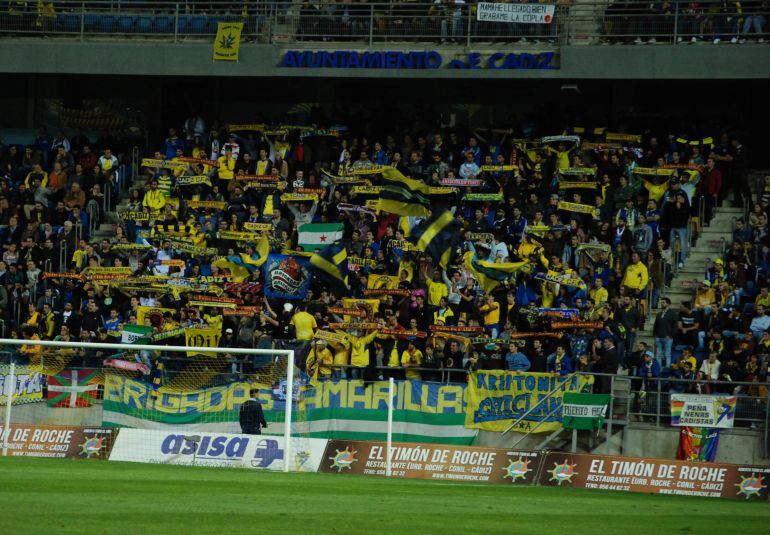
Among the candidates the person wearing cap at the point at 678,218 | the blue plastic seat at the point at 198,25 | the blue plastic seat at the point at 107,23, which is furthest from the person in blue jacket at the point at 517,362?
the blue plastic seat at the point at 107,23

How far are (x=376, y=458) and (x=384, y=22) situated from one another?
14.2m

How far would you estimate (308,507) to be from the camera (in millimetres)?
13227

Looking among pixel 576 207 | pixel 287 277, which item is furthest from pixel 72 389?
pixel 576 207

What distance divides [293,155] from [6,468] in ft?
50.0

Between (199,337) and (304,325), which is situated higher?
(304,325)

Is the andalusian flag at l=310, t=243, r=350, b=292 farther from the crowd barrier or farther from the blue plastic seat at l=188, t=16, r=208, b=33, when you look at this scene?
the blue plastic seat at l=188, t=16, r=208, b=33

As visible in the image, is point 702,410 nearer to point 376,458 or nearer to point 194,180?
point 376,458

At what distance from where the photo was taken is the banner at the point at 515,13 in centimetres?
2966

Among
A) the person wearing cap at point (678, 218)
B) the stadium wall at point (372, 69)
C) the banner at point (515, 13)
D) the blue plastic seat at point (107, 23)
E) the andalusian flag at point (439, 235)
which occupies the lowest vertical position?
the andalusian flag at point (439, 235)

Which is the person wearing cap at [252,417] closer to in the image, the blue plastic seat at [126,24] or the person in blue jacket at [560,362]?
the person in blue jacket at [560,362]

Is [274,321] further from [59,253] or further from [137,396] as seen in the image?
[59,253]

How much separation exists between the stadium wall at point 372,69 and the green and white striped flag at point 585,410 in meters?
10.5

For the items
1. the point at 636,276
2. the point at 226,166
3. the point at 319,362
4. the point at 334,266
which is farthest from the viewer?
the point at 226,166

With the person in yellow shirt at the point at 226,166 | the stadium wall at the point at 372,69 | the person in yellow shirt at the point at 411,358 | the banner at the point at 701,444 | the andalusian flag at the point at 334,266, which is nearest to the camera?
the banner at the point at 701,444
